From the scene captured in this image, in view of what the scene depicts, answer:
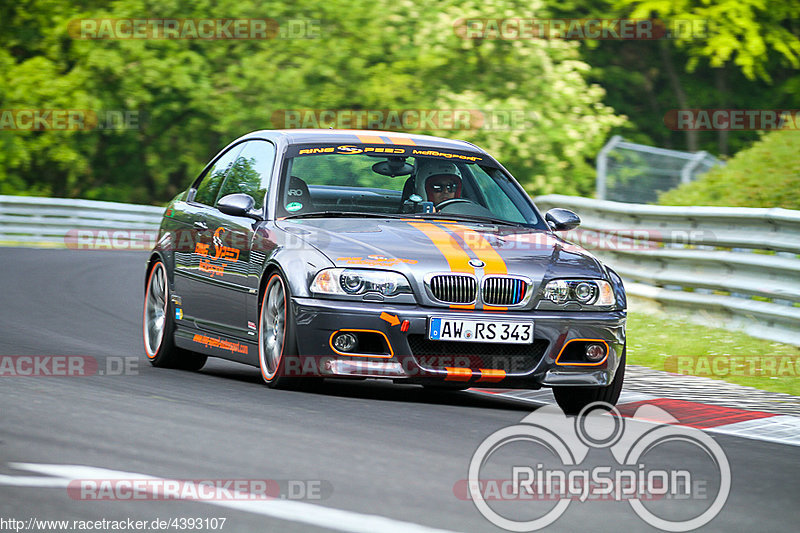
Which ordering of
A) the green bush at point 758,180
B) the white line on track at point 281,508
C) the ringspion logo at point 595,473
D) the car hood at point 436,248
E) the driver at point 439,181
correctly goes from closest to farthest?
the white line on track at point 281,508 → the ringspion logo at point 595,473 → the car hood at point 436,248 → the driver at point 439,181 → the green bush at point 758,180

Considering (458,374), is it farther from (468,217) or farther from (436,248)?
(468,217)

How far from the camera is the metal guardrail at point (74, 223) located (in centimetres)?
3025

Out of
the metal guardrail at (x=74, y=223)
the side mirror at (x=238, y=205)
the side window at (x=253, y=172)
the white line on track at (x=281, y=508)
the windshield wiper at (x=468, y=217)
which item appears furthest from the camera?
the metal guardrail at (x=74, y=223)

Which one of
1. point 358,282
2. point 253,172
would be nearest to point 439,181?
point 253,172

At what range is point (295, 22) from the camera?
33406mm

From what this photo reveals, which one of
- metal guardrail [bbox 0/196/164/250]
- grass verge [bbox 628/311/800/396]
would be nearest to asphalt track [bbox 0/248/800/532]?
grass verge [bbox 628/311/800/396]

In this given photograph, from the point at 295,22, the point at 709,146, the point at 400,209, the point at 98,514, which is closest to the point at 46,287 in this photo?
the point at 400,209

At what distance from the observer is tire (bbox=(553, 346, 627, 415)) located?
8.57 m

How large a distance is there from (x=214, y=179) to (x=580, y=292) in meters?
3.14

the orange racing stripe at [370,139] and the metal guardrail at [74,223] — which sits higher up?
the orange racing stripe at [370,139]

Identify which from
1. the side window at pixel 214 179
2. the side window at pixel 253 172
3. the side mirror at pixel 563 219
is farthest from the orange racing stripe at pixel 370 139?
the side mirror at pixel 563 219

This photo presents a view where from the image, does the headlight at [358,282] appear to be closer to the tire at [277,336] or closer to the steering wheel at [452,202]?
the tire at [277,336]

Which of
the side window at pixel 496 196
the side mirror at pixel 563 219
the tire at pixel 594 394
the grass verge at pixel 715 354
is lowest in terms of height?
the grass verge at pixel 715 354

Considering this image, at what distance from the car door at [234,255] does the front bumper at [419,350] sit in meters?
0.85
